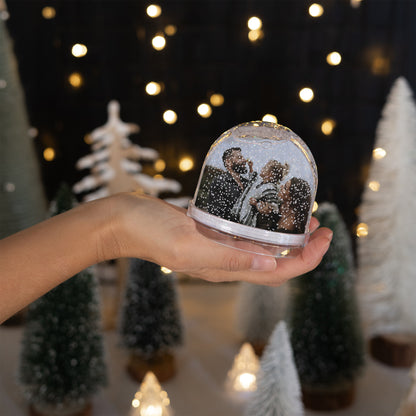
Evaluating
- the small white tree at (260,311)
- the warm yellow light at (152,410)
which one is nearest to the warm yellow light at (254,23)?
the small white tree at (260,311)

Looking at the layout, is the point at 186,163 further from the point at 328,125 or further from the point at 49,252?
the point at 49,252

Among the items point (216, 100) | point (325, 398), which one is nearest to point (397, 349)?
point (325, 398)

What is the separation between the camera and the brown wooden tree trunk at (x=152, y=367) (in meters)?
2.09

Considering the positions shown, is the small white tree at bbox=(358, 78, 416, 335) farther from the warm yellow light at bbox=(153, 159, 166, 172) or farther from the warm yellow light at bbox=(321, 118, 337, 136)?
the warm yellow light at bbox=(153, 159, 166, 172)

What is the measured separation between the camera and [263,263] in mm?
1045

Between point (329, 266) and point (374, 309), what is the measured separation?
466 mm

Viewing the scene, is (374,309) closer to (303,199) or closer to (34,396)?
(303,199)

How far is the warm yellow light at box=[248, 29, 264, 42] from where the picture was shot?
2.77 meters

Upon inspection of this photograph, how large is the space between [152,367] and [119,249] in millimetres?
1139

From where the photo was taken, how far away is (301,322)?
1946 mm

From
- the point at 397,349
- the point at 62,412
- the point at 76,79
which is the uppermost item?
the point at 76,79

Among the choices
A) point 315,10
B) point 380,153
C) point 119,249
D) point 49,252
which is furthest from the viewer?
point 315,10

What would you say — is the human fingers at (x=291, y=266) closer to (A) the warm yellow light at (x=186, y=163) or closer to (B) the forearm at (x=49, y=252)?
(B) the forearm at (x=49, y=252)

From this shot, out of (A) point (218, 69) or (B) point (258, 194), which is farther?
(A) point (218, 69)
